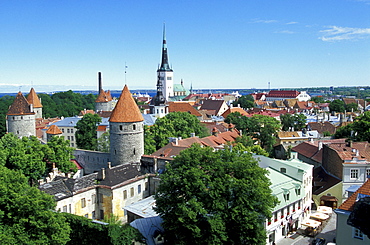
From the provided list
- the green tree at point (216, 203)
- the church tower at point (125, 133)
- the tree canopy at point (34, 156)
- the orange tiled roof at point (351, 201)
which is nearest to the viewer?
the orange tiled roof at point (351, 201)

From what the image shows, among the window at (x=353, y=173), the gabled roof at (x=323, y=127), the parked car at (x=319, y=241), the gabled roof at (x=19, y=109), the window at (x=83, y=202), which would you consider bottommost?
the parked car at (x=319, y=241)

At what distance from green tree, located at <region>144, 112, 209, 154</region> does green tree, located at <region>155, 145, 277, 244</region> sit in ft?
76.9

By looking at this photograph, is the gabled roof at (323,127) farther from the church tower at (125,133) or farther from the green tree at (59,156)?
the green tree at (59,156)

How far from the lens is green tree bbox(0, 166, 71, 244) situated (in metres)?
21.6

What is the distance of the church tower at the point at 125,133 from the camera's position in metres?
39.4

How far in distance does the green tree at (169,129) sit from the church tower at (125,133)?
640cm

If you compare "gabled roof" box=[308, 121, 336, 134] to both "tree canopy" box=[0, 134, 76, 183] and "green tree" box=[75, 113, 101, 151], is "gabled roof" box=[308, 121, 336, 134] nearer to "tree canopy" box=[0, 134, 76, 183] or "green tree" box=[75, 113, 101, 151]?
"green tree" box=[75, 113, 101, 151]

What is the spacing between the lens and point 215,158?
78.9 feet

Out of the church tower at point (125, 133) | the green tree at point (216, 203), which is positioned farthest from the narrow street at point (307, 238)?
the church tower at point (125, 133)

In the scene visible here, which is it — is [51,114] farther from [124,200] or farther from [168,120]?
[124,200]

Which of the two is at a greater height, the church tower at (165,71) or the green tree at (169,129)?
the church tower at (165,71)

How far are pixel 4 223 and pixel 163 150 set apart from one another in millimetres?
19664

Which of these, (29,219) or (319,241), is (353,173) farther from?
(29,219)

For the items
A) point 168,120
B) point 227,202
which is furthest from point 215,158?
point 168,120
